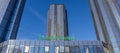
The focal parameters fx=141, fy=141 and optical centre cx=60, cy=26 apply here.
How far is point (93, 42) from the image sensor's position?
5606cm

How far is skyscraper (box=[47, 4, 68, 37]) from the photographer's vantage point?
407ft

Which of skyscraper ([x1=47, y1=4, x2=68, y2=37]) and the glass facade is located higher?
skyscraper ([x1=47, y1=4, x2=68, y2=37])

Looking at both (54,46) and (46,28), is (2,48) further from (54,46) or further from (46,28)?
(46,28)

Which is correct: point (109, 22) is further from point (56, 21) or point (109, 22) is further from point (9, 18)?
point (56, 21)

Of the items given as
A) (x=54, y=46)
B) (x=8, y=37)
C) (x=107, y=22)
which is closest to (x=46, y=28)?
(x=8, y=37)

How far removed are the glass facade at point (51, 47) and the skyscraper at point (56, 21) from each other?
65.5 m

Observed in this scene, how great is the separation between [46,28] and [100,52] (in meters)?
85.5

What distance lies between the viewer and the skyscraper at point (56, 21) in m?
124

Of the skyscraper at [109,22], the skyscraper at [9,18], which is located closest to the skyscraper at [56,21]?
the skyscraper at [9,18]

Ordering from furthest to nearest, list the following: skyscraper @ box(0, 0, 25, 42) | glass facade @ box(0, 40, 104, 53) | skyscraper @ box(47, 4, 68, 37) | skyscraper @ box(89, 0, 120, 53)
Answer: skyscraper @ box(47, 4, 68, 37)
skyscraper @ box(0, 0, 25, 42)
skyscraper @ box(89, 0, 120, 53)
glass facade @ box(0, 40, 104, 53)

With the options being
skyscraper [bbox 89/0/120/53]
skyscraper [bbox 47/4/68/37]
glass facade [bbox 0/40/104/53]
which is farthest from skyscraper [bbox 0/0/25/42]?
skyscraper [bbox 89/0/120/53]

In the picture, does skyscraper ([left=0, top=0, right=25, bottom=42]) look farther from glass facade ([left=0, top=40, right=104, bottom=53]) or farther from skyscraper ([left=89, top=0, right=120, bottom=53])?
skyscraper ([left=89, top=0, right=120, bottom=53])

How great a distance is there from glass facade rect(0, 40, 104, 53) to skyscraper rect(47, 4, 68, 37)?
215 ft

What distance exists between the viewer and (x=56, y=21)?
431 feet
